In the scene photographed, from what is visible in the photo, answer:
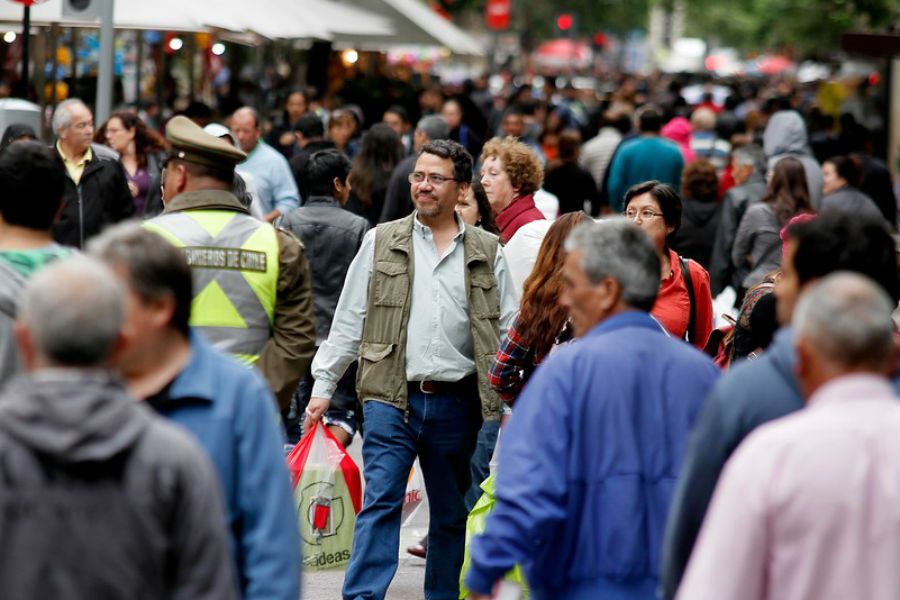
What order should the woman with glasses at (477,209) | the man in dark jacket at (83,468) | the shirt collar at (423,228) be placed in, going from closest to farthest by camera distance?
the man in dark jacket at (83,468)
the shirt collar at (423,228)
the woman with glasses at (477,209)

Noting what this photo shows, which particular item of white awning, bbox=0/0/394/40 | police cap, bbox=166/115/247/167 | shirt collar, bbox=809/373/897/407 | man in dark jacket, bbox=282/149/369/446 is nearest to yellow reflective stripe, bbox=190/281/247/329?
police cap, bbox=166/115/247/167

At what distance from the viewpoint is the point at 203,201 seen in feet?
17.7

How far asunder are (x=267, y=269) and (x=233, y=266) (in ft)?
0.36

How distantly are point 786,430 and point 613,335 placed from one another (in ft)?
3.25

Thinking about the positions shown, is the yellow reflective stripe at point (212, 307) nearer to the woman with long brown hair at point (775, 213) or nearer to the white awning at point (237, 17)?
the woman with long brown hair at point (775, 213)

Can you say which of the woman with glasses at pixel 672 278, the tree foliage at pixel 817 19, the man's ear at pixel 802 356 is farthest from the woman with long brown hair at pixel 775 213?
the tree foliage at pixel 817 19

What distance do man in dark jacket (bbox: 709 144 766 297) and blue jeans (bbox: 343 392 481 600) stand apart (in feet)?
15.3

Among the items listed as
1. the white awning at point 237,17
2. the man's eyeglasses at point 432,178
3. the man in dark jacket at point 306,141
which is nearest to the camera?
the man's eyeglasses at point 432,178

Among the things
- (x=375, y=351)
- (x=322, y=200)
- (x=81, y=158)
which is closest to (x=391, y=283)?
(x=375, y=351)

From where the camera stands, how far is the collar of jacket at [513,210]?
9094 millimetres

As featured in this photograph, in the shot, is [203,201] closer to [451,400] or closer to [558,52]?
[451,400]

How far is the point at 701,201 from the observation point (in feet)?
40.7

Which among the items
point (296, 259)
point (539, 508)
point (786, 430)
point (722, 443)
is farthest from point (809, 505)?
point (296, 259)

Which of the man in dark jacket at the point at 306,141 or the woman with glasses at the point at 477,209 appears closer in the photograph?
the woman with glasses at the point at 477,209
